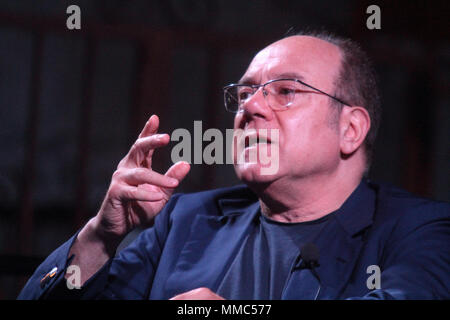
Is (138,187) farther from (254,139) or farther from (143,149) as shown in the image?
(254,139)

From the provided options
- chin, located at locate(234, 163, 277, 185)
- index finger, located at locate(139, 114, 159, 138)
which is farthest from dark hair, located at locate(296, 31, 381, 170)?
index finger, located at locate(139, 114, 159, 138)

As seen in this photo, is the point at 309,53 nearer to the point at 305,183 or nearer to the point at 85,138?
the point at 305,183

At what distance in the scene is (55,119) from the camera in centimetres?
145

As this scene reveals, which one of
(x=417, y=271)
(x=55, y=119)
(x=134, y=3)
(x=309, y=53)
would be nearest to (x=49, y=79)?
(x=55, y=119)

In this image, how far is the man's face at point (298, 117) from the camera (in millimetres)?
1188

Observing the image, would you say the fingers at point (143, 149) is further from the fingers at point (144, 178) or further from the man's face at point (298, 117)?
the man's face at point (298, 117)

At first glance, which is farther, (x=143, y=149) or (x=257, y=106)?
(x=257, y=106)

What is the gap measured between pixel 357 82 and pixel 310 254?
0.52 metres

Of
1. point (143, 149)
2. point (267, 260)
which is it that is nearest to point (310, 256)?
point (267, 260)

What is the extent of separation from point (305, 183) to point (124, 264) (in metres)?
0.54

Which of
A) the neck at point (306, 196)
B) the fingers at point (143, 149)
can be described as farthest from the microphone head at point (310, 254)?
the fingers at point (143, 149)

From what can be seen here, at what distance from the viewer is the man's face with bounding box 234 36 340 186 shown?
1188 millimetres

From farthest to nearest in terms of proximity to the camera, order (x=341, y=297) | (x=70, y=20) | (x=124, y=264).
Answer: (x=70, y=20)
(x=124, y=264)
(x=341, y=297)

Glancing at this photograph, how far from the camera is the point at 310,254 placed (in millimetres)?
1083
